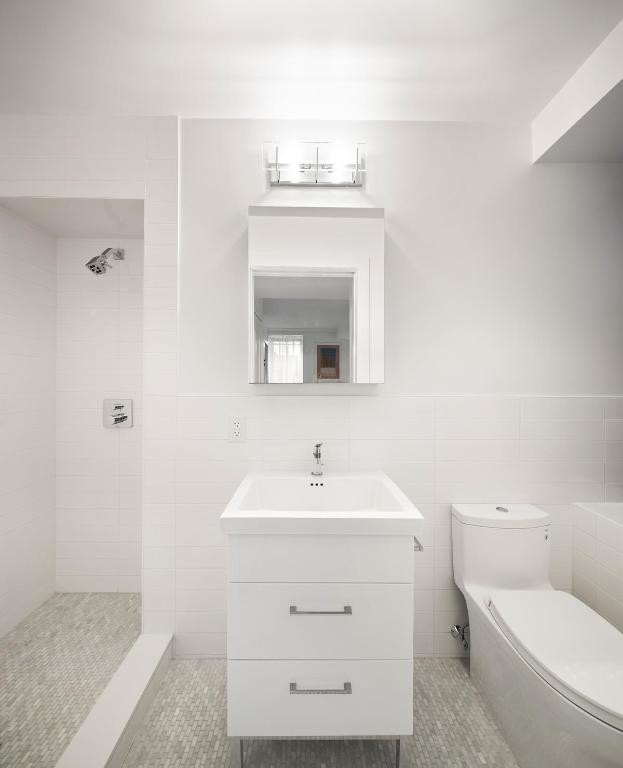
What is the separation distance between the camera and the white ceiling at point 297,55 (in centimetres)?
138

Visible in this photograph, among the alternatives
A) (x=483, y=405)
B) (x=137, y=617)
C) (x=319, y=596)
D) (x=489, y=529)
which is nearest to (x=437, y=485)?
(x=489, y=529)

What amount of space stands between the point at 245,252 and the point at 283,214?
9.4 inches

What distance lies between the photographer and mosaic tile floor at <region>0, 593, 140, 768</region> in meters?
1.47

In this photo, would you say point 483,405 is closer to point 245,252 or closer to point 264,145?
point 245,252

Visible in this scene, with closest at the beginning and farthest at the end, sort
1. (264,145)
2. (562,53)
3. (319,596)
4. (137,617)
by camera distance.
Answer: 1. (319,596)
2. (562,53)
3. (264,145)
4. (137,617)

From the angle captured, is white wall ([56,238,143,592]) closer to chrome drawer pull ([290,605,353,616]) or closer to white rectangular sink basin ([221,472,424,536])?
white rectangular sink basin ([221,472,424,536])

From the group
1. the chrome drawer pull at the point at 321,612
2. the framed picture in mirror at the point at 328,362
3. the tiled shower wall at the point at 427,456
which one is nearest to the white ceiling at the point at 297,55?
the framed picture in mirror at the point at 328,362

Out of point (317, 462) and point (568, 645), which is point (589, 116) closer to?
point (317, 462)

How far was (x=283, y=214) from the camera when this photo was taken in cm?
188

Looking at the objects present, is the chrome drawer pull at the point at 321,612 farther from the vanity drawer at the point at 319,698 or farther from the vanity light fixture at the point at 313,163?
the vanity light fixture at the point at 313,163

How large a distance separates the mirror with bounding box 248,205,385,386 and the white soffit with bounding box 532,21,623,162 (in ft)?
2.54

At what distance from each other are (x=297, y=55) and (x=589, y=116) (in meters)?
1.09

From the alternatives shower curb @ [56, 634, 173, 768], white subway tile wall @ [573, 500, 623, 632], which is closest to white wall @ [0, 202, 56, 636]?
shower curb @ [56, 634, 173, 768]

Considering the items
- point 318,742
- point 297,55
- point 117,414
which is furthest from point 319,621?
point 297,55
